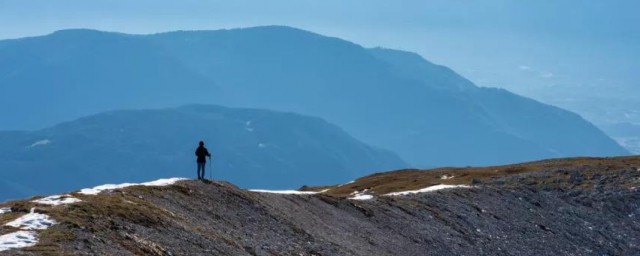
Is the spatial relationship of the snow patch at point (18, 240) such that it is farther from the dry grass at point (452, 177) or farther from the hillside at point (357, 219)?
the dry grass at point (452, 177)

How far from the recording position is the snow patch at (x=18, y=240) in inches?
1235

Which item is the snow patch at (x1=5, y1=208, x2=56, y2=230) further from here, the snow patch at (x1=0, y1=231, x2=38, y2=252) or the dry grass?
the dry grass

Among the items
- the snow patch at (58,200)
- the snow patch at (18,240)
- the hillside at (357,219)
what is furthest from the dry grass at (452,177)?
the snow patch at (18,240)

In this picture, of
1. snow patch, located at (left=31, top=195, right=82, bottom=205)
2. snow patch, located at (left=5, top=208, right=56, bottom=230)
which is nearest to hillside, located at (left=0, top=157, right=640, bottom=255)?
snow patch, located at (left=31, top=195, right=82, bottom=205)

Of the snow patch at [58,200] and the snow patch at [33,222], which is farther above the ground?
the snow patch at [58,200]

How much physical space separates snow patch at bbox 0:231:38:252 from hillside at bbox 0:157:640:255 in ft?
0.46

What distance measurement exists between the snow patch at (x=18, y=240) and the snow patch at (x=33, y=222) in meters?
1.19

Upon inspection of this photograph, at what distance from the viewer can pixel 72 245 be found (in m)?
33.2

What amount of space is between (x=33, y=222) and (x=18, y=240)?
3709 mm

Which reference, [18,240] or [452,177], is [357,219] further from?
[452,177]

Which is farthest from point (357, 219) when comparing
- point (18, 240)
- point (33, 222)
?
point (18, 240)

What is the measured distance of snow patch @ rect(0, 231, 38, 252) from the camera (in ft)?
103

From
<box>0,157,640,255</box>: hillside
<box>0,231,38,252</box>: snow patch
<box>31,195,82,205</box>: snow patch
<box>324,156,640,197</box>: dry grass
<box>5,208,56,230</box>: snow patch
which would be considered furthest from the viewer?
<box>324,156,640,197</box>: dry grass

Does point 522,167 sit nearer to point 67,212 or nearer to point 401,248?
point 401,248
